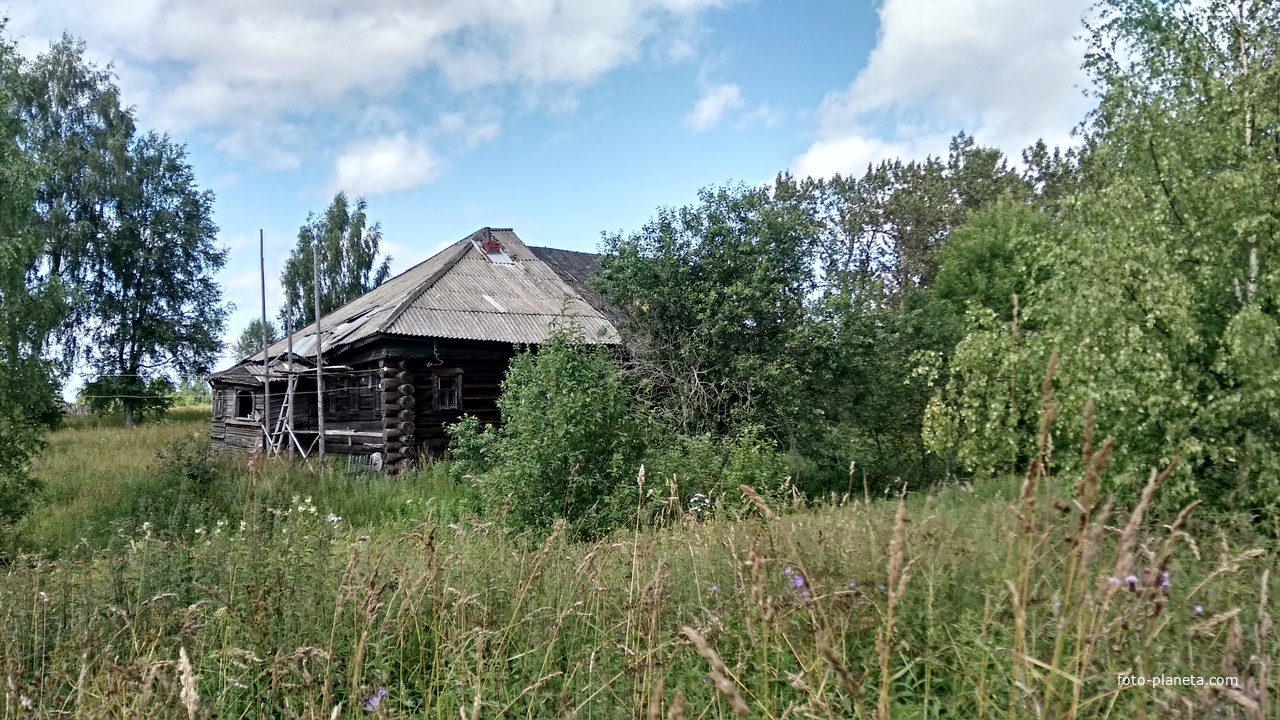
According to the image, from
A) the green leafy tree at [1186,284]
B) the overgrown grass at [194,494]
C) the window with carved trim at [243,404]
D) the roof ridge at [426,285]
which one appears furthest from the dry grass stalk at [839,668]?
the window with carved trim at [243,404]

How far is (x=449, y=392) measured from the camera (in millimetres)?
15797

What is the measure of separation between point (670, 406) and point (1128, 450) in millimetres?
7154

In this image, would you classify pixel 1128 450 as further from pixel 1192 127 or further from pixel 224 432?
pixel 224 432

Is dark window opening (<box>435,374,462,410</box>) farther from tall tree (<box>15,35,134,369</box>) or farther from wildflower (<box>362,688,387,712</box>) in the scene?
tall tree (<box>15,35,134,369</box>)

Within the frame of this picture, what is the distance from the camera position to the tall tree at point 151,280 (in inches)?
1042

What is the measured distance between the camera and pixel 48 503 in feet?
36.7

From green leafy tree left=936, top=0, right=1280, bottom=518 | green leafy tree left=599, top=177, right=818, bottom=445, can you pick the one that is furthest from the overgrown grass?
green leafy tree left=936, top=0, right=1280, bottom=518

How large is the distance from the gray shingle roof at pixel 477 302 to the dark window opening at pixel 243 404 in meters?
1.05

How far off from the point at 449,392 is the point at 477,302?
2.44m

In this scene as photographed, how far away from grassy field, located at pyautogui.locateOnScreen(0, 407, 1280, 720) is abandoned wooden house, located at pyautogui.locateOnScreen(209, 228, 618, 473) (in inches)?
317

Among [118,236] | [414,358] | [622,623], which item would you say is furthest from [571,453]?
[118,236]

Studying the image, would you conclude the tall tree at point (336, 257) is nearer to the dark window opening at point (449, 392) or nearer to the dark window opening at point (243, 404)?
the dark window opening at point (243, 404)

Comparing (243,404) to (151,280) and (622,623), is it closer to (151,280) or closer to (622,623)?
(151,280)

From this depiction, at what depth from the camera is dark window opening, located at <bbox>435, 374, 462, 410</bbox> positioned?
51.0 feet
